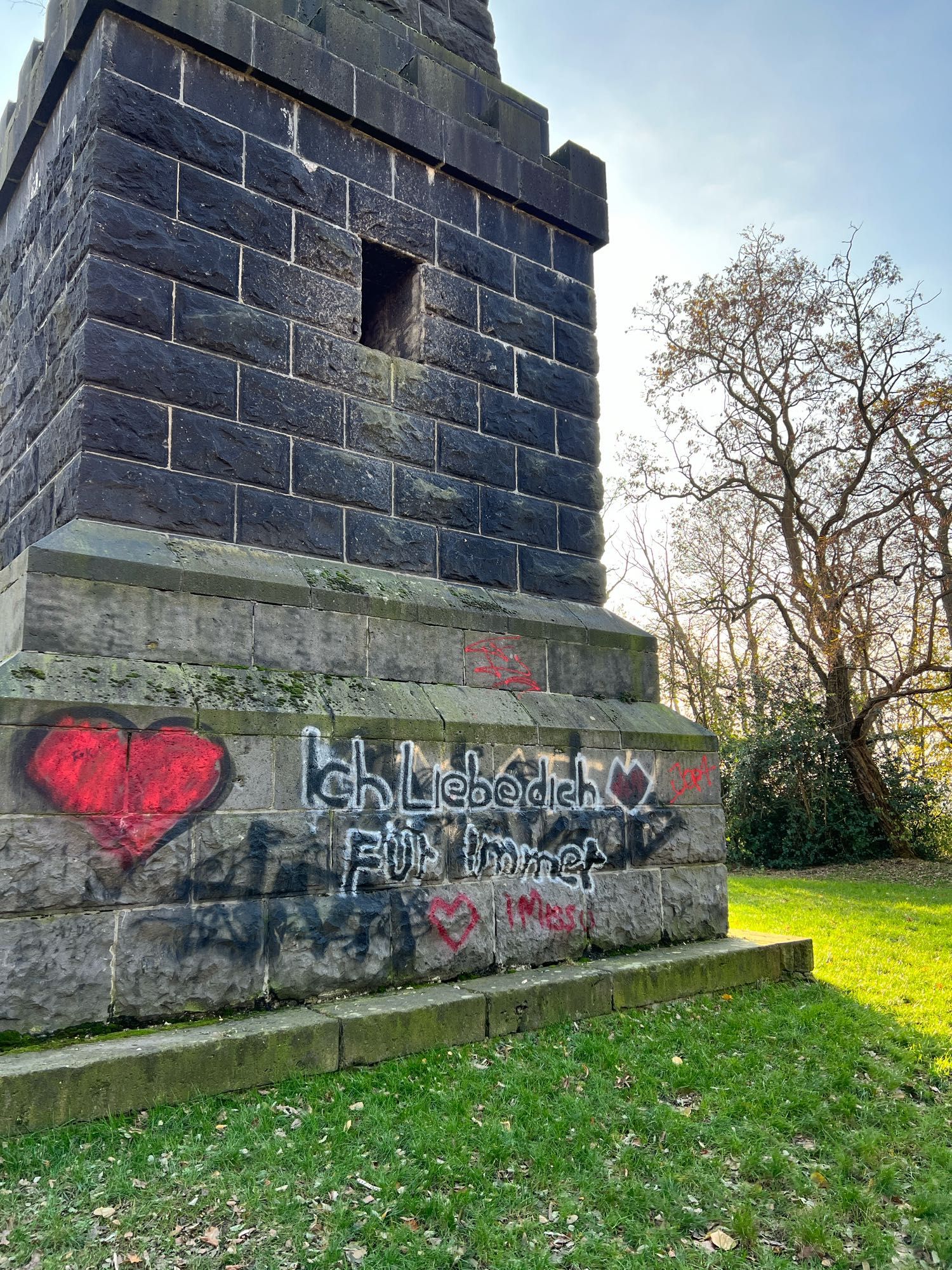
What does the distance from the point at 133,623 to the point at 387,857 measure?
68.4 inches

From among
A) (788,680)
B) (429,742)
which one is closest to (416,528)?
(429,742)

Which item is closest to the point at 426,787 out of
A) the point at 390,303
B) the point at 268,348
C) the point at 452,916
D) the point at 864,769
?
the point at 452,916

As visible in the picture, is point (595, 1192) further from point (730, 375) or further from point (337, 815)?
point (730, 375)

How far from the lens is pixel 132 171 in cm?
481

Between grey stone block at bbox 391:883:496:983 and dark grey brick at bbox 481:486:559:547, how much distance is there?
233cm

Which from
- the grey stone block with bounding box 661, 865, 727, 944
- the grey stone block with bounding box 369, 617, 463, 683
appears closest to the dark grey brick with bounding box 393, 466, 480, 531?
the grey stone block with bounding box 369, 617, 463, 683

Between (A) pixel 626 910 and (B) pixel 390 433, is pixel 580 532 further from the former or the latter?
(A) pixel 626 910

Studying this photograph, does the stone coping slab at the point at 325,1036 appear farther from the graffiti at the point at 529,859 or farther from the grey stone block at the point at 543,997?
the graffiti at the point at 529,859

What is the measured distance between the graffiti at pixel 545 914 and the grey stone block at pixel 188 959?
157 centimetres

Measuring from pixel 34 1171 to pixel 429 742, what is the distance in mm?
2599

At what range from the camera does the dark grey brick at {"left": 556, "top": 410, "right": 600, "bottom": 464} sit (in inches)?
258

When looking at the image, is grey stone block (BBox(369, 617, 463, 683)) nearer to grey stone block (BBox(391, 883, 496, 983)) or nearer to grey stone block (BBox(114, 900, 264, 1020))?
grey stone block (BBox(391, 883, 496, 983))

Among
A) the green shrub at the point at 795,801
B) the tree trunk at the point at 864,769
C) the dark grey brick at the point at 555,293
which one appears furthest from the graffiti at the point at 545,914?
the tree trunk at the point at 864,769

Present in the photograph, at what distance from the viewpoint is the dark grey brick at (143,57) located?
4.86 m
